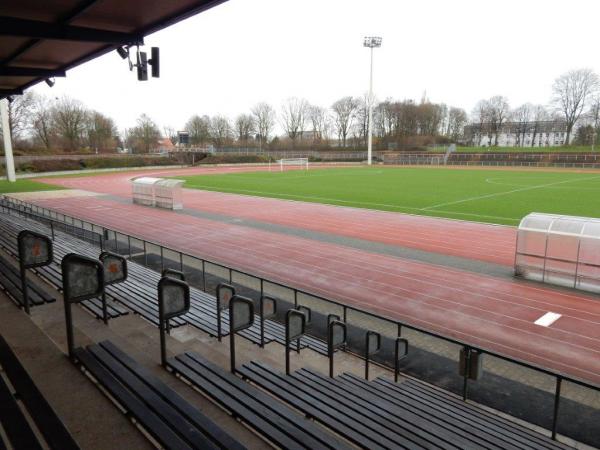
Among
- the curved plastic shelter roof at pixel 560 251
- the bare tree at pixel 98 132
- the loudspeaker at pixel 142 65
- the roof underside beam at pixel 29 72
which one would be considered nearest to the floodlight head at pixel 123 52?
the loudspeaker at pixel 142 65

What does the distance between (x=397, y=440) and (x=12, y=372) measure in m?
3.19

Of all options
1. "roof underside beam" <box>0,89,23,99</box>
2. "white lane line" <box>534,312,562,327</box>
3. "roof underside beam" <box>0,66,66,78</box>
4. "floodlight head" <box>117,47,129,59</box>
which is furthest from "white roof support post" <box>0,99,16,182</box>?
"white lane line" <box>534,312,562,327</box>

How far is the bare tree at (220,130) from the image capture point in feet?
331

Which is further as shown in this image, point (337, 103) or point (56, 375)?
point (337, 103)

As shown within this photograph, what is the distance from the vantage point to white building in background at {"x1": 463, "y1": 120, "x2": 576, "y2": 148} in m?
106

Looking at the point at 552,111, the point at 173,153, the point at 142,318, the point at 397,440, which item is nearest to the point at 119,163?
the point at 173,153

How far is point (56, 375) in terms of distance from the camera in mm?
3627

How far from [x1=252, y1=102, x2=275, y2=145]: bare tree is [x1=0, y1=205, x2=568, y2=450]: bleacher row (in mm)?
103734

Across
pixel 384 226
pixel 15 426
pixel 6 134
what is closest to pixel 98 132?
pixel 6 134

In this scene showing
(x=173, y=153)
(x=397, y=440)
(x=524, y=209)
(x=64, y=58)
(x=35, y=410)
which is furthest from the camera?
(x=173, y=153)

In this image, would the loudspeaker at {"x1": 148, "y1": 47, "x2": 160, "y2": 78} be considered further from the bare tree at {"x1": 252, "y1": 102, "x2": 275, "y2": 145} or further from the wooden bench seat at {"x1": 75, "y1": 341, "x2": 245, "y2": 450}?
the bare tree at {"x1": 252, "y1": 102, "x2": 275, "y2": 145}

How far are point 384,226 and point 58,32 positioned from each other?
14.5 metres

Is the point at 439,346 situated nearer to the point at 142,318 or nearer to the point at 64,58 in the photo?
the point at 142,318

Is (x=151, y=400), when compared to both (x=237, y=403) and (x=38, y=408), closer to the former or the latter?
(x=237, y=403)
